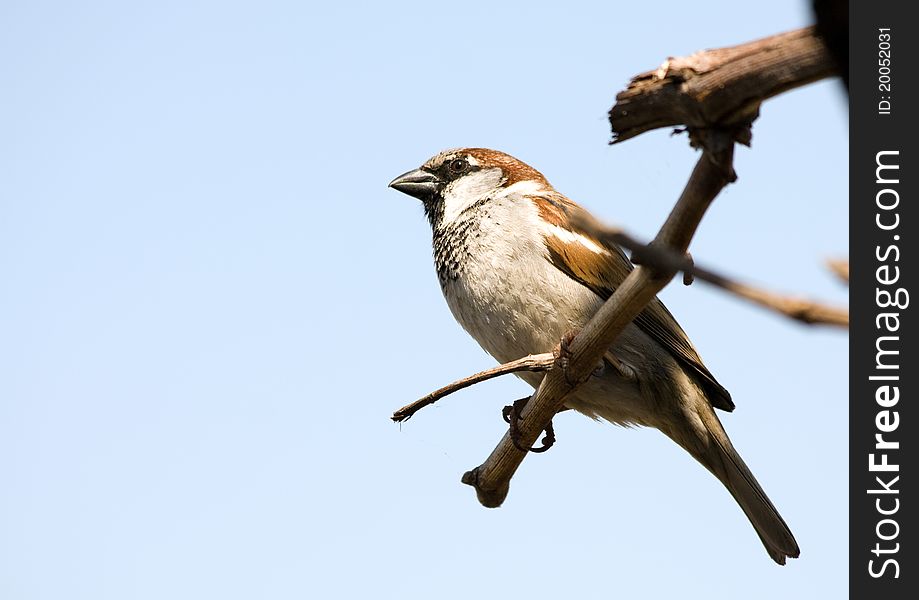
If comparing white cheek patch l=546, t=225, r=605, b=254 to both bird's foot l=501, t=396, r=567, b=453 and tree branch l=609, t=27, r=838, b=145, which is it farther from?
tree branch l=609, t=27, r=838, b=145

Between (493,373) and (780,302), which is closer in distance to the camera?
(780,302)

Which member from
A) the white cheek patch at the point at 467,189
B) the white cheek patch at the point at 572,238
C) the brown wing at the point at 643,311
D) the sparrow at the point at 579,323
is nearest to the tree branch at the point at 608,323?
the sparrow at the point at 579,323

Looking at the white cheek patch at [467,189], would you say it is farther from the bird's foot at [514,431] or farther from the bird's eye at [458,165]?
the bird's foot at [514,431]

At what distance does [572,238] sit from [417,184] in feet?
3.25

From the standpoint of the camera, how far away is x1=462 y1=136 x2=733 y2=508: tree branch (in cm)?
171

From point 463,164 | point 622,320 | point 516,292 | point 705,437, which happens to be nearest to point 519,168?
point 463,164

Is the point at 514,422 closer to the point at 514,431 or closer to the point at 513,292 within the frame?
the point at 514,431

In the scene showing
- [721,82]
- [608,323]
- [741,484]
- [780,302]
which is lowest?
[741,484]

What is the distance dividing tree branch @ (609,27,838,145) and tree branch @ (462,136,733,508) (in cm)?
6

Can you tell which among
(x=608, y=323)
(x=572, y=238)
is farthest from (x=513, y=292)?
(x=608, y=323)

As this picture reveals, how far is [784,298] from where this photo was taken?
47.2 inches

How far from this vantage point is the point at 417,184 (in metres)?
4.43
